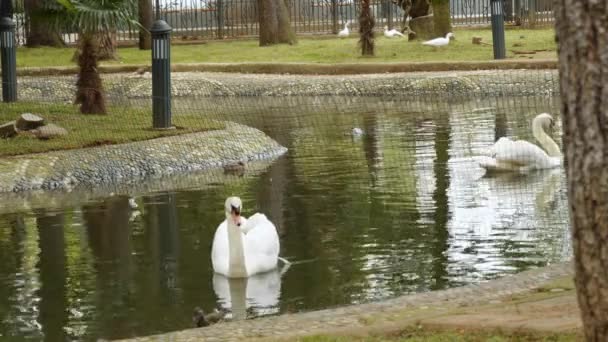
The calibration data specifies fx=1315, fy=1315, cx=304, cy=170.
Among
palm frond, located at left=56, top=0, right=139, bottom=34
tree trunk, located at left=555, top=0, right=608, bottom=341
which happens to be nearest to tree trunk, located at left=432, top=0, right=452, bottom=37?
palm frond, located at left=56, top=0, right=139, bottom=34

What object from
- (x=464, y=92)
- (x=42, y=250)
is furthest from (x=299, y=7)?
(x=42, y=250)

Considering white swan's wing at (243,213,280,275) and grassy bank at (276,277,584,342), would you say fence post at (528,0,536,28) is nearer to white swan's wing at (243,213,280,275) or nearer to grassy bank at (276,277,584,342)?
white swan's wing at (243,213,280,275)

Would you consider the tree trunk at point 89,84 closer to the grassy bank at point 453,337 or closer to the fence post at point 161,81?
the fence post at point 161,81

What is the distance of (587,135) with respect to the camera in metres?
4.99

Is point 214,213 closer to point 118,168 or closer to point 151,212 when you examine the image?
point 151,212

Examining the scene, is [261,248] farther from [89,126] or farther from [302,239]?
[89,126]

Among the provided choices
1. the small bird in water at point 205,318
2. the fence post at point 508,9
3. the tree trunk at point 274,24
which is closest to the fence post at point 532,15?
the fence post at point 508,9

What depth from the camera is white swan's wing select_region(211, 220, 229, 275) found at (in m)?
10.0

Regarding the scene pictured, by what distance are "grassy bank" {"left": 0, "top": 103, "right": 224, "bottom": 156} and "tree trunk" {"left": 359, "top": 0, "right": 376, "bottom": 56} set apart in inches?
390

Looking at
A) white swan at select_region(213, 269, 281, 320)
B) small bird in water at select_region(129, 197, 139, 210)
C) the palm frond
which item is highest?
the palm frond

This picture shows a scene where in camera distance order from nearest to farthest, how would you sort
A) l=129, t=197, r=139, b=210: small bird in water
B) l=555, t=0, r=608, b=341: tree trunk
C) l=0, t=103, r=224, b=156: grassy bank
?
l=555, t=0, r=608, b=341: tree trunk < l=129, t=197, r=139, b=210: small bird in water < l=0, t=103, r=224, b=156: grassy bank

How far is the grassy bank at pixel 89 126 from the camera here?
1622 centimetres

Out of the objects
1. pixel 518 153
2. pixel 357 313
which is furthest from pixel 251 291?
pixel 518 153

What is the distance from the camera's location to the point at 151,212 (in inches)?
519
